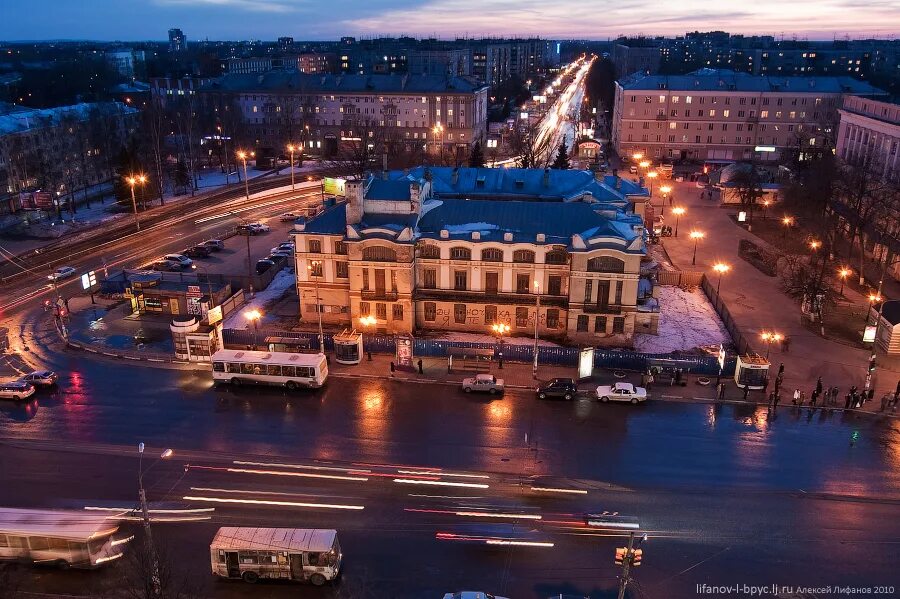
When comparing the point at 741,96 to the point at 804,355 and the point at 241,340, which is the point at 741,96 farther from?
the point at 241,340

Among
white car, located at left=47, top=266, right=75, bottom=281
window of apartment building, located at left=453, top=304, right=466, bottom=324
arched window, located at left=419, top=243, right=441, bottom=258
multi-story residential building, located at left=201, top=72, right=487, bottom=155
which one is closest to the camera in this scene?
arched window, located at left=419, top=243, right=441, bottom=258

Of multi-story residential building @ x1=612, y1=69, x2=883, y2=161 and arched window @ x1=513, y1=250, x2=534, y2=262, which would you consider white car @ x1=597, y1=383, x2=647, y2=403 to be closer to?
arched window @ x1=513, y1=250, x2=534, y2=262

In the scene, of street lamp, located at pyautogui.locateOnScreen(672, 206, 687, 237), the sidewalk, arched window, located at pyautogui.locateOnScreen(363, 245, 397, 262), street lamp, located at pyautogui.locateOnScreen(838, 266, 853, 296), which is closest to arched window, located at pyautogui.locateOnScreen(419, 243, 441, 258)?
arched window, located at pyautogui.locateOnScreen(363, 245, 397, 262)

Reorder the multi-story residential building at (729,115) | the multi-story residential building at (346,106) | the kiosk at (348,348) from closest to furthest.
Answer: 1. the kiosk at (348,348)
2. the multi-story residential building at (729,115)
3. the multi-story residential building at (346,106)

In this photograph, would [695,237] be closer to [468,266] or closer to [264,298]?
[468,266]

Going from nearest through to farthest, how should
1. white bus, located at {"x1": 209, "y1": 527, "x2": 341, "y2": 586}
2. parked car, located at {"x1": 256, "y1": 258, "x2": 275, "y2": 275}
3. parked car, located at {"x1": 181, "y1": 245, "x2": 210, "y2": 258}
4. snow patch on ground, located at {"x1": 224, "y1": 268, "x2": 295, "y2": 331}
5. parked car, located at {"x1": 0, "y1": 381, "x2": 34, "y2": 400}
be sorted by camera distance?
white bus, located at {"x1": 209, "y1": 527, "x2": 341, "y2": 586}
parked car, located at {"x1": 0, "y1": 381, "x2": 34, "y2": 400}
snow patch on ground, located at {"x1": 224, "y1": 268, "x2": 295, "y2": 331}
parked car, located at {"x1": 256, "y1": 258, "x2": 275, "y2": 275}
parked car, located at {"x1": 181, "y1": 245, "x2": 210, "y2": 258}

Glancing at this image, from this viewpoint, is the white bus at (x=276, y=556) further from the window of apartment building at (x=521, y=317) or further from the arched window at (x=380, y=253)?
the window of apartment building at (x=521, y=317)

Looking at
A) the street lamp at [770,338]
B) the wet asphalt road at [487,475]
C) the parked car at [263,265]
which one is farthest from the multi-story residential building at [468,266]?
the parked car at [263,265]
